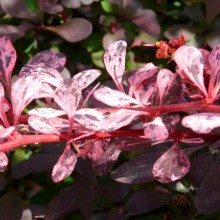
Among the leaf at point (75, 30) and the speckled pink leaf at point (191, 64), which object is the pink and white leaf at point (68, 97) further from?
the leaf at point (75, 30)

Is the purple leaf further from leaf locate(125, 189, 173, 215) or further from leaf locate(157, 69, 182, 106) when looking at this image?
leaf locate(125, 189, 173, 215)

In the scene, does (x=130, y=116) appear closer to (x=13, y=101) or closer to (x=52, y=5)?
(x=13, y=101)

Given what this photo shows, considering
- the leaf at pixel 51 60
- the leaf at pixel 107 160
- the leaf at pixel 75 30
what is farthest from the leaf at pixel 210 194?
the leaf at pixel 75 30

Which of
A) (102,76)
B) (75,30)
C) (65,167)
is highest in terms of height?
(65,167)

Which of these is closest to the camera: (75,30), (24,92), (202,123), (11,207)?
(202,123)

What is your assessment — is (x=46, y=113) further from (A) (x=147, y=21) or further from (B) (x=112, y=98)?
(A) (x=147, y=21)

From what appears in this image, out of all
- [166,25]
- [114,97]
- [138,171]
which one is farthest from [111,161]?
[166,25]

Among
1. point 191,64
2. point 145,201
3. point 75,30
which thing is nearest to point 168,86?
point 191,64
